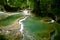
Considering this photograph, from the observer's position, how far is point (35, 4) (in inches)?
1433

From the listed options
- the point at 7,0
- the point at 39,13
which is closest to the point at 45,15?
the point at 39,13

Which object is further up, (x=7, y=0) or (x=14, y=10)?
(x=7, y=0)

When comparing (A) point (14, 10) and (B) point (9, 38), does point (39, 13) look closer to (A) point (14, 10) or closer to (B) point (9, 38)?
(A) point (14, 10)

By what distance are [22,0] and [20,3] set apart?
1.18 metres

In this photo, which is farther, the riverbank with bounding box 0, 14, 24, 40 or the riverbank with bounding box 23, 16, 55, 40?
the riverbank with bounding box 23, 16, 55, 40

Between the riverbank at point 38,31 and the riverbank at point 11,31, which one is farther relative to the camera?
the riverbank at point 38,31

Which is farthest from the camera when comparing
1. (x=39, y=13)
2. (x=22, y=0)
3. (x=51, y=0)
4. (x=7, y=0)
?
(x=22, y=0)

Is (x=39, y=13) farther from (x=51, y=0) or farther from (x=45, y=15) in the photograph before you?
(x=51, y=0)

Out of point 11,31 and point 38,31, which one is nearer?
point 11,31

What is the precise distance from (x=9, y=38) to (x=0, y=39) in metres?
1.10

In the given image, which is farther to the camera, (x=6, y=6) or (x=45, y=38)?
(x=6, y=6)

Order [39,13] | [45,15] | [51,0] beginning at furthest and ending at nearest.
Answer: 1. [39,13]
2. [45,15]
3. [51,0]

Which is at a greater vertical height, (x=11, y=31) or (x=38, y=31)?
(x=11, y=31)

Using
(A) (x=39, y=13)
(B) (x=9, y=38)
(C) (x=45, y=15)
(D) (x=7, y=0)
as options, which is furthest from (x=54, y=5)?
(D) (x=7, y=0)
